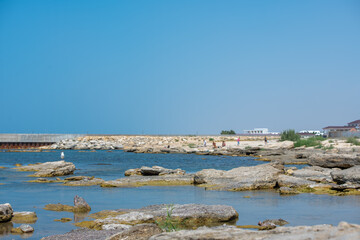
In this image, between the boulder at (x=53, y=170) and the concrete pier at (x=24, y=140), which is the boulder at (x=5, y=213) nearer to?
the boulder at (x=53, y=170)

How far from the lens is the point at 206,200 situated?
17562mm

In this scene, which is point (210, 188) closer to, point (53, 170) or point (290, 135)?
point (53, 170)

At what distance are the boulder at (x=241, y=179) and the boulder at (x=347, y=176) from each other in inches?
112

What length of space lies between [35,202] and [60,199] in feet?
3.93

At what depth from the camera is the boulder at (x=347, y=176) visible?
1992 centimetres

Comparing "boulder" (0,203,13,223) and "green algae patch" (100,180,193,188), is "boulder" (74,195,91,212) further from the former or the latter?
"green algae patch" (100,180,193,188)

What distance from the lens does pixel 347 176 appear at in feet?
66.4

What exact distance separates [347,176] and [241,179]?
16.6ft

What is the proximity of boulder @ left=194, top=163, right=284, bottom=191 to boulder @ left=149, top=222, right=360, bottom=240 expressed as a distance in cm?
1423

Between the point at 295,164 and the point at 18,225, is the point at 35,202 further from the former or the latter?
the point at 295,164

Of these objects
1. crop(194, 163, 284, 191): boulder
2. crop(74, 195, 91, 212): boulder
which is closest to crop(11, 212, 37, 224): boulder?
crop(74, 195, 91, 212): boulder

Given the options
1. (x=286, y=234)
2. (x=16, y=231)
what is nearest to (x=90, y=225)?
(x=16, y=231)

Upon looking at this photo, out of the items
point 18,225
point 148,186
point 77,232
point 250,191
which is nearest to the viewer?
point 77,232

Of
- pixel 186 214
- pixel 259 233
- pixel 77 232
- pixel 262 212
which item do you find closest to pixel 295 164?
pixel 262 212
